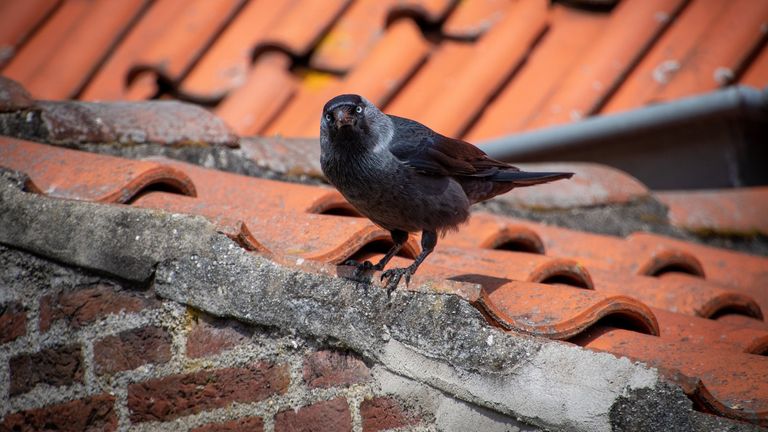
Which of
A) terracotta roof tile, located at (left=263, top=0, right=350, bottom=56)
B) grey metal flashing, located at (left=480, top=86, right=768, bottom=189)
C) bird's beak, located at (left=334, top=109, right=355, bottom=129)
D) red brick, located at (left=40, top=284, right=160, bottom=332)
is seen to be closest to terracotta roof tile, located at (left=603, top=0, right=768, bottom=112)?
grey metal flashing, located at (left=480, top=86, right=768, bottom=189)

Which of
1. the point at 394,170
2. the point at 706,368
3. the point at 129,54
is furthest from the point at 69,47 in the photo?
the point at 706,368

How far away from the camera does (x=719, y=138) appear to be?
4.90 meters

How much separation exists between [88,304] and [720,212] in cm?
326

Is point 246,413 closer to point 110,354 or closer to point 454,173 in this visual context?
point 110,354

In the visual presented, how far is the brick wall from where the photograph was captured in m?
2.24

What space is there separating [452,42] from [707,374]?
3.37 meters

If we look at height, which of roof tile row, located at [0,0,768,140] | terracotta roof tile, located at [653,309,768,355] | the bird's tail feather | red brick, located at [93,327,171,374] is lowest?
red brick, located at [93,327,171,374]

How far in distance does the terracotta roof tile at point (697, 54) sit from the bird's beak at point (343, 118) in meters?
2.30

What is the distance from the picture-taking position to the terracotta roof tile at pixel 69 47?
5.46 metres

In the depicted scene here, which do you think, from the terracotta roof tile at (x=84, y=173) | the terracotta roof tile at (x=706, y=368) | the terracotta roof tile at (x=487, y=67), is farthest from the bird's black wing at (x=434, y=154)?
the terracotta roof tile at (x=487, y=67)

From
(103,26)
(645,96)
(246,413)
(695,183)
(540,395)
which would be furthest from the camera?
(103,26)

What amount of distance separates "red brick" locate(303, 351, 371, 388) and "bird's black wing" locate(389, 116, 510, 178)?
92 centimetres

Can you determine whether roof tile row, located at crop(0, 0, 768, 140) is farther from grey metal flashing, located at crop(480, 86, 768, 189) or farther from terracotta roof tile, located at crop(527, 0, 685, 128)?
grey metal flashing, located at crop(480, 86, 768, 189)

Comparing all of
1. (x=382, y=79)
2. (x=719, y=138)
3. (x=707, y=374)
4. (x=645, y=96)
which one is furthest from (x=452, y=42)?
(x=707, y=374)
